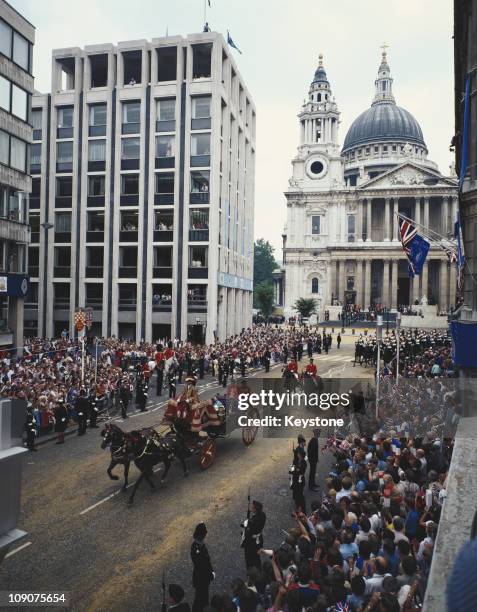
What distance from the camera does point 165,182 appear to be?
4878cm

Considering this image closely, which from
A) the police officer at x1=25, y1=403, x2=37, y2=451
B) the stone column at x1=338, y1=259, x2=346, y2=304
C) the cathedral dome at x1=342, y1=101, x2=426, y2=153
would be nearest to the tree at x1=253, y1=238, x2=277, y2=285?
the cathedral dome at x1=342, y1=101, x2=426, y2=153

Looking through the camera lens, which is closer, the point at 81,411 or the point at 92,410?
the point at 81,411

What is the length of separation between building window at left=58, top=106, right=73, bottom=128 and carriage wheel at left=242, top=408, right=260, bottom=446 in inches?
1749

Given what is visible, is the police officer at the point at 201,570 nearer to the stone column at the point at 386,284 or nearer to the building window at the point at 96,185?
the building window at the point at 96,185

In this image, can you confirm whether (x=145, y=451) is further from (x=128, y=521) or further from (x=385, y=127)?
(x=385, y=127)

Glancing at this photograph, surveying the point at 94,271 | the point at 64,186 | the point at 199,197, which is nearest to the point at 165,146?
the point at 199,197

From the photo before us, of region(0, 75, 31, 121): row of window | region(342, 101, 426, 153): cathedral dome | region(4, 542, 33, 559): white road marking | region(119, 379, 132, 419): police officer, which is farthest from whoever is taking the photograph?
region(342, 101, 426, 153): cathedral dome

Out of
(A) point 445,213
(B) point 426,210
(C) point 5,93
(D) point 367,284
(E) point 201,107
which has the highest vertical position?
(E) point 201,107

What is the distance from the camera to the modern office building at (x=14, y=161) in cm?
3039

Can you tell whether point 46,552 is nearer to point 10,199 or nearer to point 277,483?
point 277,483

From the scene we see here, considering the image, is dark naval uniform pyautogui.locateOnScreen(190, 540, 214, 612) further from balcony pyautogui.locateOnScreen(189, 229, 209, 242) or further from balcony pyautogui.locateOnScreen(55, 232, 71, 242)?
balcony pyautogui.locateOnScreen(55, 232, 71, 242)

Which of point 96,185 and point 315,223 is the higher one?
point 315,223

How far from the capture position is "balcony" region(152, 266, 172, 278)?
1900 inches

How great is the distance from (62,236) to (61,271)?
3.52 meters
